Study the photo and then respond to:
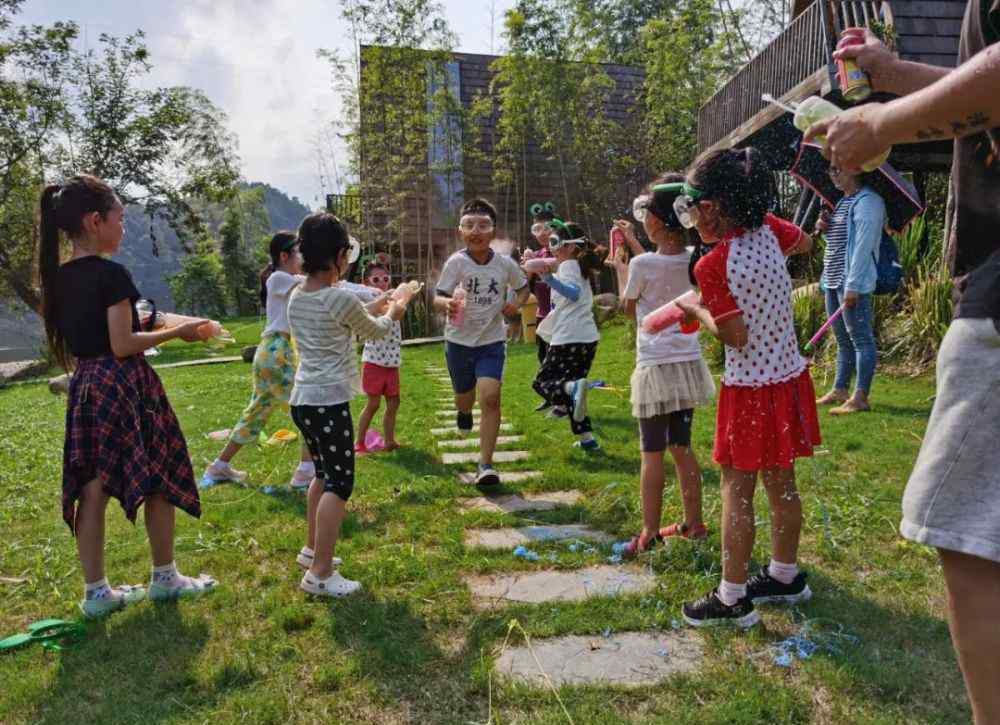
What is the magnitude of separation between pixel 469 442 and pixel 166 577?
313 cm

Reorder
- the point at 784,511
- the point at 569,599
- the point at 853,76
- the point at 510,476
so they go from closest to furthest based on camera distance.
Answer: the point at 853,76 < the point at 784,511 < the point at 569,599 < the point at 510,476

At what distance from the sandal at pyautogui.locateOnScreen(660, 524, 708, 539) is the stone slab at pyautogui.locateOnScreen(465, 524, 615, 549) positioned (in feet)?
0.92

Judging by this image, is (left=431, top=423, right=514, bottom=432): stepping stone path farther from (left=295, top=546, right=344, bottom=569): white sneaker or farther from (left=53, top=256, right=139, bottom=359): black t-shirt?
(left=53, top=256, right=139, bottom=359): black t-shirt

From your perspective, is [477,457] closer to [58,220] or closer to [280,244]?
[280,244]

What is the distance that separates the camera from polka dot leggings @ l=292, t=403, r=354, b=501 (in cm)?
309

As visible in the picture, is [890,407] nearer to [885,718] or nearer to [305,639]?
[885,718]

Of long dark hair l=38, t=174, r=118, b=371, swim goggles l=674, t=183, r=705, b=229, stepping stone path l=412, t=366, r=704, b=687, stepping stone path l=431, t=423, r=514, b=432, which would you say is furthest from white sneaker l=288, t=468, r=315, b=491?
Answer: swim goggles l=674, t=183, r=705, b=229

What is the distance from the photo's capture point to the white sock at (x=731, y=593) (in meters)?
2.53

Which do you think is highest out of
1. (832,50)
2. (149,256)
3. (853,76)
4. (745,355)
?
(149,256)

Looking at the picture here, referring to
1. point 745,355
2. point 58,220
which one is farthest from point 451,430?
point 745,355

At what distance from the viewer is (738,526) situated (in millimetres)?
2525

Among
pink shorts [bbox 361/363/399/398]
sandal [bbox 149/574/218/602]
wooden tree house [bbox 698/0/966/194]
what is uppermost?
wooden tree house [bbox 698/0/966/194]

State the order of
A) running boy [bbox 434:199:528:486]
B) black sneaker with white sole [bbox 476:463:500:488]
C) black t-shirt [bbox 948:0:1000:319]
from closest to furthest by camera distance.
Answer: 1. black t-shirt [bbox 948:0:1000:319]
2. black sneaker with white sole [bbox 476:463:500:488]
3. running boy [bbox 434:199:528:486]

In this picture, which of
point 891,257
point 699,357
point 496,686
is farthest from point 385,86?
point 496,686
